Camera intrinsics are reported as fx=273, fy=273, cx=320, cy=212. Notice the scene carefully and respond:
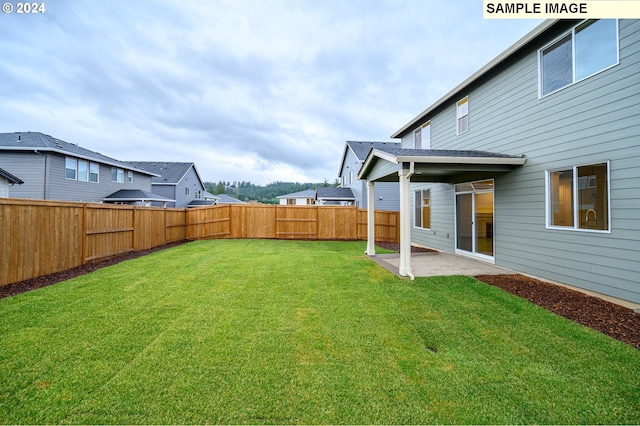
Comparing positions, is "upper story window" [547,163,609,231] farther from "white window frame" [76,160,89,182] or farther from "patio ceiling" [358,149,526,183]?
"white window frame" [76,160,89,182]

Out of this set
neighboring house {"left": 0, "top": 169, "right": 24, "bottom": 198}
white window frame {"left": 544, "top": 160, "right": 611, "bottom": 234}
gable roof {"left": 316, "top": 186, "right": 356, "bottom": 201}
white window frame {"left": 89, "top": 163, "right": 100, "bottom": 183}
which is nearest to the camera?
white window frame {"left": 544, "top": 160, "right": 611, "bottom": 234}

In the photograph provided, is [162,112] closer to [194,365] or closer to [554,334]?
[194,365]

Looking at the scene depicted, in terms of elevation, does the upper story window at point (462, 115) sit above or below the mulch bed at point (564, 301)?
Answer: above

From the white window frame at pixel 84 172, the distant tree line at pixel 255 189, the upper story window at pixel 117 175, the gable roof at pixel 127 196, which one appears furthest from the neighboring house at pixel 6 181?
the distant tree line at pixel 255 189

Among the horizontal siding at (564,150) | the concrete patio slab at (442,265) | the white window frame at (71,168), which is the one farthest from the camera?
the white window frame at (71,168)

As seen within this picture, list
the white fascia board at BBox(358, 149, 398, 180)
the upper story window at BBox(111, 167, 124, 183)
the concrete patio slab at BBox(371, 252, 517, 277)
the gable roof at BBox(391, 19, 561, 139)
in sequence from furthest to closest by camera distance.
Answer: the upper story window at BBox(111, 167, 124, 183) < the concrete patio slab at BBox(371, 252, 517, 277) < the white fascia board at BBox(358, 149, 398, 180) < the gable roof at BBox(391, 19, 561, 139)

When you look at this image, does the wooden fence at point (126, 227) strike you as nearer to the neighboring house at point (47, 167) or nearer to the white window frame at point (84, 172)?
the neighboring house at point (47, 167)

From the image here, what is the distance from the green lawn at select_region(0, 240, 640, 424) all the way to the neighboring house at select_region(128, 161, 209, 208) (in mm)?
23354

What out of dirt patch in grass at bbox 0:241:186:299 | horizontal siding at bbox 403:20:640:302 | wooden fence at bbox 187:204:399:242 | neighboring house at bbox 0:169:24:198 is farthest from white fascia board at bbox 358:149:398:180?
neighboring house at bbox 0:169:24:198

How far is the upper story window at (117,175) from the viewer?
18.6 metres

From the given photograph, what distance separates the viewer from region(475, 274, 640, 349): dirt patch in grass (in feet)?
11.6

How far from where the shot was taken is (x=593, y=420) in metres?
2.06

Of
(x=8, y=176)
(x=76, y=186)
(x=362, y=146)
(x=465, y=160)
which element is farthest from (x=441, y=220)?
(x=76, y=186)

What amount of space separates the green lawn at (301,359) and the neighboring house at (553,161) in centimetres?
189
